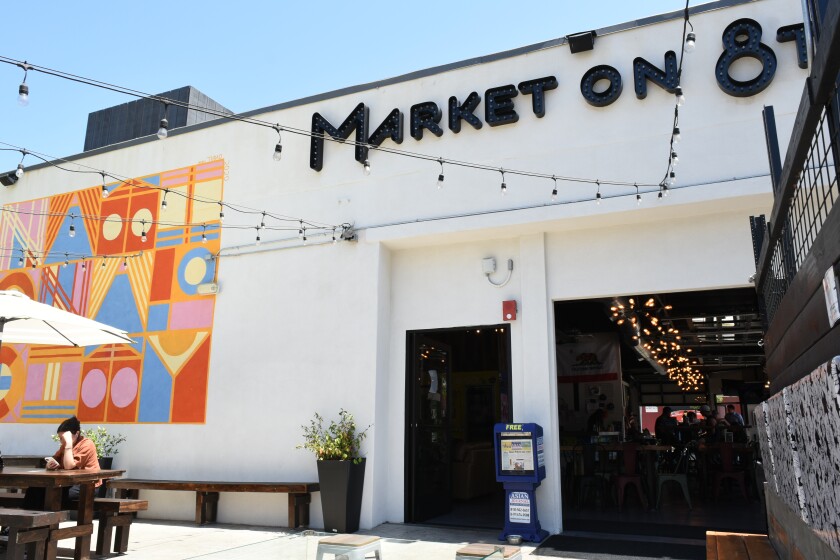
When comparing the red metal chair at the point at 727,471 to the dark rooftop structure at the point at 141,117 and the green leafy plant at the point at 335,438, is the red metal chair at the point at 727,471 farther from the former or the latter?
the dark rooftop structure at the point at 141,117

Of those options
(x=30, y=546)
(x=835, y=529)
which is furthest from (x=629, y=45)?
(x=30, y=546)

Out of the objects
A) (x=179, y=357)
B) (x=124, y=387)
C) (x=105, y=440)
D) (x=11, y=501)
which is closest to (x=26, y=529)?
(x=11, y=501)

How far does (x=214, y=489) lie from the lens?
24.0 ft

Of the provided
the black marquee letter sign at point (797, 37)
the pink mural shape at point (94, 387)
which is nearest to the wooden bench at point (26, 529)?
the pink mural shape at point (94, 387)

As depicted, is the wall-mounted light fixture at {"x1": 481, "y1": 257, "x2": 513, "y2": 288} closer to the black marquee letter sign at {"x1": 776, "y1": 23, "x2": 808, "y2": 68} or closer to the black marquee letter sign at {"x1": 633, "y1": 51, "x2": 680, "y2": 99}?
the black marquee letter sign at {"x1": 633, "y1": 51, "x2": 680, "y2": 99}

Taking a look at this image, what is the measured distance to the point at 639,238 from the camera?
22.6 ft

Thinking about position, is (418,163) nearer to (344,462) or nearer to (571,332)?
(344,462)

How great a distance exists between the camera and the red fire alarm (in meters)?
7.10

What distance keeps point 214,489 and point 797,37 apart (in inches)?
299

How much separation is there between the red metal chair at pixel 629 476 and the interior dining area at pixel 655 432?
0.5 inches

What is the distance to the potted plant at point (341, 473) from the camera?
22.2ft

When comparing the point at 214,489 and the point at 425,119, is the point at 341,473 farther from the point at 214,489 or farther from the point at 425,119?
the point at 425,119

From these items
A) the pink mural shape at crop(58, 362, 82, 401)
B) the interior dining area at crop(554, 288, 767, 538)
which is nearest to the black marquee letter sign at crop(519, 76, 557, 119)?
the interior dining area at crop(554, 288, 767, 538)

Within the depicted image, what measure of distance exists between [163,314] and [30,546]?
4060mm
